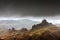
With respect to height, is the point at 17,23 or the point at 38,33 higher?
the point at 17,23

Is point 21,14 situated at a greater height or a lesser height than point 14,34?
greater

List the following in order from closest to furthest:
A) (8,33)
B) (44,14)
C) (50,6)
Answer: (50,6)
(44,14)
(8,33)

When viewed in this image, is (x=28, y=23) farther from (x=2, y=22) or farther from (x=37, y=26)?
(x=2, y=22)

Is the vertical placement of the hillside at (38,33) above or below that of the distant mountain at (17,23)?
below

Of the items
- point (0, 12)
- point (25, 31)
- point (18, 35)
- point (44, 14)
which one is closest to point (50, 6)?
point (44, 14)

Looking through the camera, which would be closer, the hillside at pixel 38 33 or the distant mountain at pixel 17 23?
the hillside at pixel 38 33

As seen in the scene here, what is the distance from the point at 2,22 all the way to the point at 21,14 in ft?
8.79

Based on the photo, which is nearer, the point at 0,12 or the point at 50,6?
the point at 50,6

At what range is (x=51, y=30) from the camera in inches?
562

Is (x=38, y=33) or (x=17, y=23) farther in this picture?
(x=17, y=23)

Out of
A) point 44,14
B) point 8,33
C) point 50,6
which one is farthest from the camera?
point 8,33

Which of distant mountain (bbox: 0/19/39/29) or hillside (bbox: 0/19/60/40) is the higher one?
distant mountain (bbox: 0/19/39/29)

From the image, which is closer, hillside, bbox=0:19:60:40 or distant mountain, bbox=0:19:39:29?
hillside, bbox=0:19:60:40

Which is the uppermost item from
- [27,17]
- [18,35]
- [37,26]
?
[27,17]
